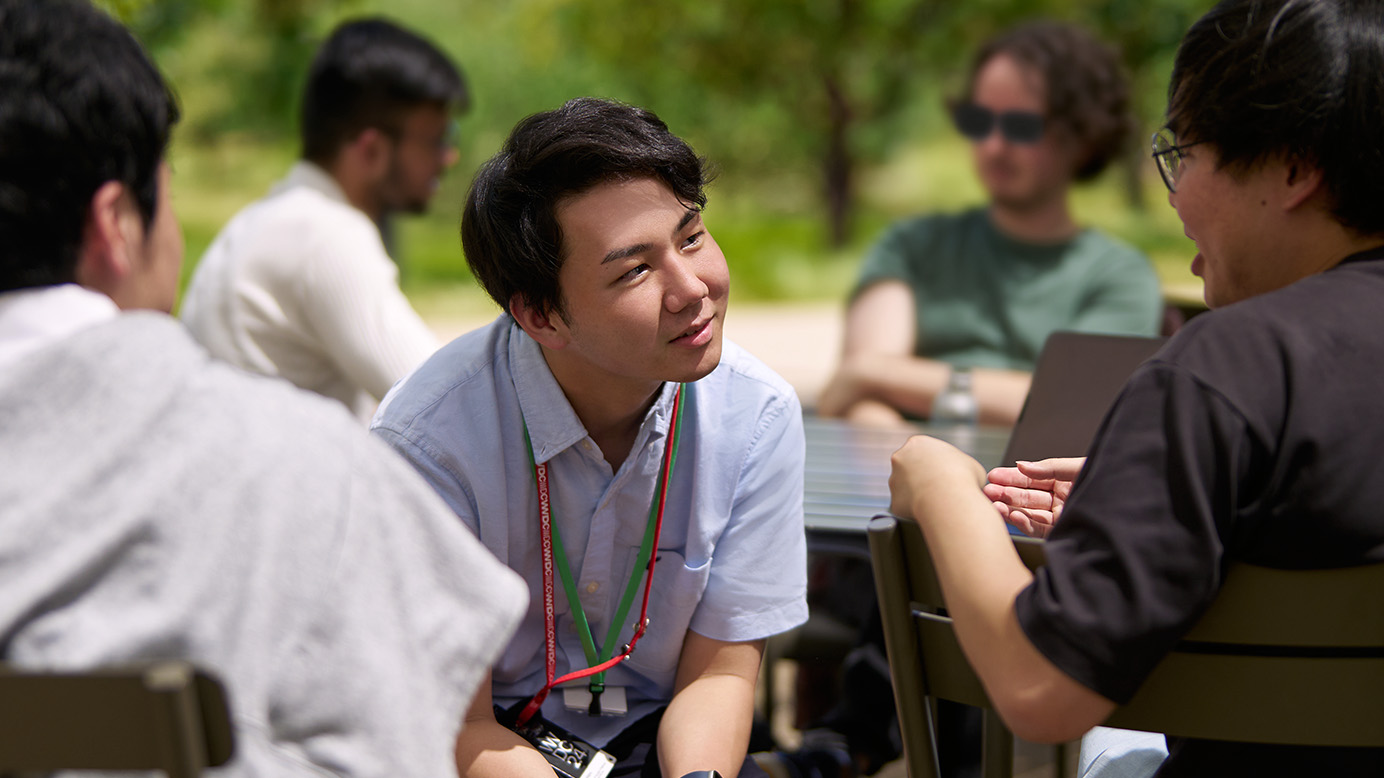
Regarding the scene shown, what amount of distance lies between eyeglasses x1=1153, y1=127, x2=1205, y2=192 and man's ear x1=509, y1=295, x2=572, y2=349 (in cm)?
89

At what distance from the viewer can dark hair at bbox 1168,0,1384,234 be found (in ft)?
4.23

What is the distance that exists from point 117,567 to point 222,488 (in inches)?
4.4

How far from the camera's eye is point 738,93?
9367 millimetres

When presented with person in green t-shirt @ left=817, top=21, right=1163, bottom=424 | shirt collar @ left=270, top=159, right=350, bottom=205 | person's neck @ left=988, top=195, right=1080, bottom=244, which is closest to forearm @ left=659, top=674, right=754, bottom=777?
person in green t-shirt @ left=817, top=21, right=1163, bottom=424

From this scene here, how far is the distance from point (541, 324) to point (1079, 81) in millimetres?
2563

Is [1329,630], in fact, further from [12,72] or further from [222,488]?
[12,72]

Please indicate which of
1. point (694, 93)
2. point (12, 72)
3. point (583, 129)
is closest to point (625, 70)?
point (694, 93)

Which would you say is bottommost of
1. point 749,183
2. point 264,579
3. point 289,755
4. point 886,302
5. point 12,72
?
point 749,183

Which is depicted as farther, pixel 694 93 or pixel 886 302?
pixel 694 93

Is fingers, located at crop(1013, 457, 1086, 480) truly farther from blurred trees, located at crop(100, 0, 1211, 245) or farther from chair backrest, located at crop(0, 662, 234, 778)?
blurred trees, located at crop(100, 0, 1211, 245)

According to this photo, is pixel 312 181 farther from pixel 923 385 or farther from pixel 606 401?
pixel 923 385

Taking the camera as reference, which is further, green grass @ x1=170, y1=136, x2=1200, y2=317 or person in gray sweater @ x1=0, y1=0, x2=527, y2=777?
green grass @ x1=170, y1=136, x2=1200, y2=317

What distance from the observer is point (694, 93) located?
36.3 ft

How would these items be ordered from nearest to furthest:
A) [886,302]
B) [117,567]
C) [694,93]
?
[117,567] < [886,302] < [694,93]
